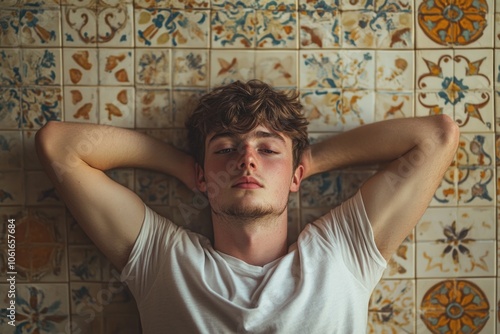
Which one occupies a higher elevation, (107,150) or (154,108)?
(154,108)

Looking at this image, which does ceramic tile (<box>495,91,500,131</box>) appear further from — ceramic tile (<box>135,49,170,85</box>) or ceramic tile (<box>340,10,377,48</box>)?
ceramic tile (<box>135,49,170,85</box>)

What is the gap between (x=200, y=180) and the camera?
1268mm

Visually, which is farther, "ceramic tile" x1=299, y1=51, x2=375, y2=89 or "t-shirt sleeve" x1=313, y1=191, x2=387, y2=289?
"ceramic tile" x1=299, y1=51, x2=375, y2=89

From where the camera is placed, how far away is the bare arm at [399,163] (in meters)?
1.19

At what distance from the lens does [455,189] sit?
137cm

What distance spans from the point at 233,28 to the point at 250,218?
57 centimetres

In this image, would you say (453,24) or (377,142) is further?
(453,24)

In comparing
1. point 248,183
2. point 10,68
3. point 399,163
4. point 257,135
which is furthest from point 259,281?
point 10,68

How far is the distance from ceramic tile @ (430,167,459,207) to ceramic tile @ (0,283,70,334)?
3.75ft

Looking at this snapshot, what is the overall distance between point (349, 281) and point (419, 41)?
2.43 feet

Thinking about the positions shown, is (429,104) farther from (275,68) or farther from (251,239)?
(251,239)

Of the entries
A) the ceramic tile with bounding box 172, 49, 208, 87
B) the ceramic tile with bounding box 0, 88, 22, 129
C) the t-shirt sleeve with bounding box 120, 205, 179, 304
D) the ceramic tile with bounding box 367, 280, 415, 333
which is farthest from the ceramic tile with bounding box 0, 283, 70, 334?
the ceramic tile with bounding box 367, 280, 415, 333

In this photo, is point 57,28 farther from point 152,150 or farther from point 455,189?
point 455,189

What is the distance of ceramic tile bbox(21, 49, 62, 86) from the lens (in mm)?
1330
